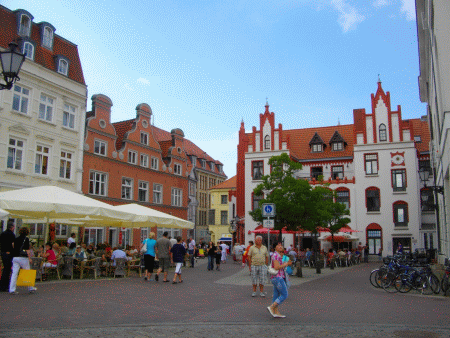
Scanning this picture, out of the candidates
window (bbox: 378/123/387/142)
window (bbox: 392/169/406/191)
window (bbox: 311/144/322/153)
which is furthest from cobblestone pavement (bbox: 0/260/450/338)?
window (bbox: 311/144/322/153)

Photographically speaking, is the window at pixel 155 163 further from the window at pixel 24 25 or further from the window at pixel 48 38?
the window at pixel 24 25

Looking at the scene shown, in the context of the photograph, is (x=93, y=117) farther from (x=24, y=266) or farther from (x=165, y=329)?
(x=165, y=329)

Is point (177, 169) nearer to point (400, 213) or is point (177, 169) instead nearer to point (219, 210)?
point (400, 213)

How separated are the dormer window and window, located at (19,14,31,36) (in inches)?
91.3

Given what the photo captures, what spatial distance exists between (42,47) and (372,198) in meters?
32.3

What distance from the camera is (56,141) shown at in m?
28.3

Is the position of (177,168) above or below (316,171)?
below

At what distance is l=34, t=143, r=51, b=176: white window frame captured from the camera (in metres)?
26.9

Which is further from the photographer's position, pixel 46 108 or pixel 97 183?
pixel 97 183

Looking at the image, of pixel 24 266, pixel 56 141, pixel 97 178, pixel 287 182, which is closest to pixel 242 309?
pixel 24 266

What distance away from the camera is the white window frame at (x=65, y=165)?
2880cm

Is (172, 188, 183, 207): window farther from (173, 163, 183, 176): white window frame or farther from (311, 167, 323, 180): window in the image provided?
(311, 167, 323, 180): window

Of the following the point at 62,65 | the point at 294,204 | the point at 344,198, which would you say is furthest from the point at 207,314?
the point at 344,198

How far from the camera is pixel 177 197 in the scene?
141 feet
